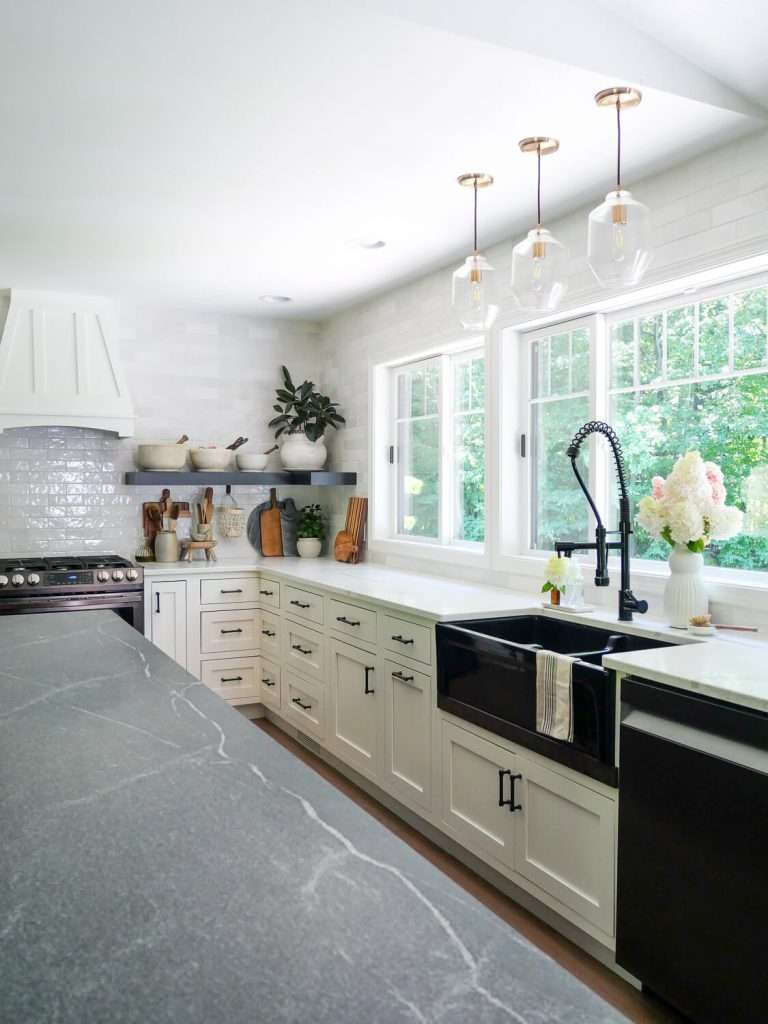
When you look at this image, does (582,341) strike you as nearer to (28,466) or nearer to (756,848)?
(756,848)

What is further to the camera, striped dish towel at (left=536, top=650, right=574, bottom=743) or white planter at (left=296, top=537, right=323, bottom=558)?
white planter at (left=296, top=537, right=323, bottom=558)

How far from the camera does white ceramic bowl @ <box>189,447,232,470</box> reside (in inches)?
202

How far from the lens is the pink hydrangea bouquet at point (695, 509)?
2.58m

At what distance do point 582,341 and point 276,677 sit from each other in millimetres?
2450

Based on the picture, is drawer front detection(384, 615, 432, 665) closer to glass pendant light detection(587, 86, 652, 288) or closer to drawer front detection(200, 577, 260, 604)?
glass pendant light detection(587, 86, 652, 288)

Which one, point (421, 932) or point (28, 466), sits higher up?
point (28, 466)

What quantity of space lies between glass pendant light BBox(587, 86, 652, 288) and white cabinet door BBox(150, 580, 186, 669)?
321cm

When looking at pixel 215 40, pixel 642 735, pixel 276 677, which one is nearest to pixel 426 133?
pixel 215 40

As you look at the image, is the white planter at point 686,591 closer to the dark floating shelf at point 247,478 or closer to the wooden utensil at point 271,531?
the dark floating shelf at point 247,478

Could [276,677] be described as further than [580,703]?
Yes

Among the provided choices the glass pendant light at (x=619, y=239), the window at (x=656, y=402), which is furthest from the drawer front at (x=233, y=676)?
the glass pendant light at (x=619, y=239)

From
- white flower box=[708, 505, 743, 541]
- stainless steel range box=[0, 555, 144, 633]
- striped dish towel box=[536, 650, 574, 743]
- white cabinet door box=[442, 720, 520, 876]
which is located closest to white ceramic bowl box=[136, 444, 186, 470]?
stainless steel range box=[0, 555, 144, 633]

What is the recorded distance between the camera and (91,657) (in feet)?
6.76

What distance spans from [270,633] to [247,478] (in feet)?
3.40
